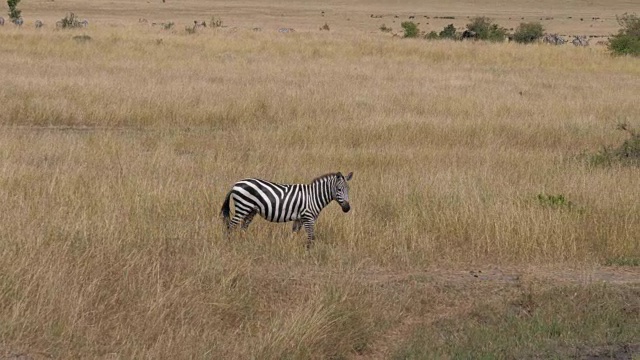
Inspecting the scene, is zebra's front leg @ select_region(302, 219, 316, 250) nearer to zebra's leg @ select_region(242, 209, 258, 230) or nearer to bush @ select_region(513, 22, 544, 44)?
zebra's leg @ select_region(242, 209, 258, 230)

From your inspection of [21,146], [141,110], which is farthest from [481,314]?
[141,110]

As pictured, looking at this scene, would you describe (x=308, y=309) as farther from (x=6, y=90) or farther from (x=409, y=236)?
(x=6, y=90)

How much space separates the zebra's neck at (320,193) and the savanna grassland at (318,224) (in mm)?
352

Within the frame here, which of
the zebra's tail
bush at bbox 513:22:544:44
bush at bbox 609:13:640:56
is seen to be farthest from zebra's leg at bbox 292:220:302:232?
bush at bbox 513:22:544:44

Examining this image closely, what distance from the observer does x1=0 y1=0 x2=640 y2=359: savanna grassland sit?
21.1ft

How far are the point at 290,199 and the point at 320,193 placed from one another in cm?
28

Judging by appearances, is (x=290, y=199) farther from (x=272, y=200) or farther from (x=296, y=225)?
(x=296, y=225)

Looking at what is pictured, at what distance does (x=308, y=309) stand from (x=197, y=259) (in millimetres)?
1323

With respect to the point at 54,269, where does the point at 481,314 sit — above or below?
below

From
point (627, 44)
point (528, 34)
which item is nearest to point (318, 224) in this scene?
point (627, 44)

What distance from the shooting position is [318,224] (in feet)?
30.5

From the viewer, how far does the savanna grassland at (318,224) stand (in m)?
6.43

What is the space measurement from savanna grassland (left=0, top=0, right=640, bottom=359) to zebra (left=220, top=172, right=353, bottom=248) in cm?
26

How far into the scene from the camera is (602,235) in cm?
920
